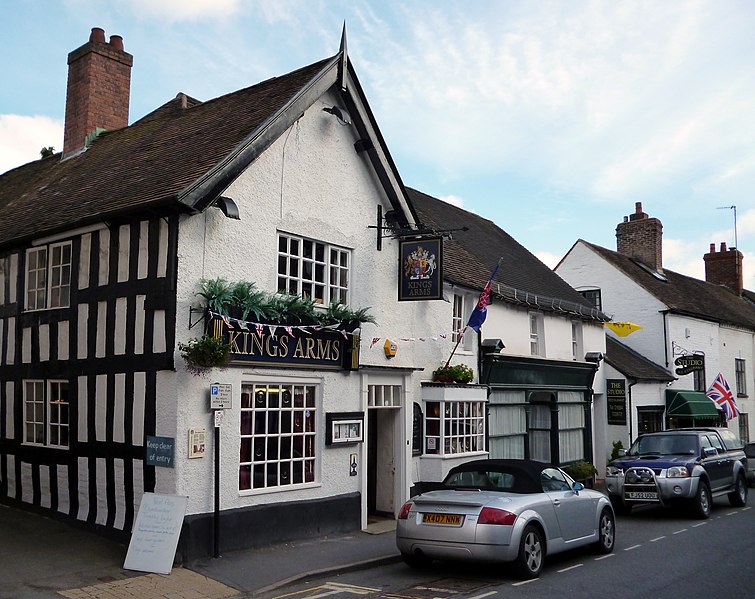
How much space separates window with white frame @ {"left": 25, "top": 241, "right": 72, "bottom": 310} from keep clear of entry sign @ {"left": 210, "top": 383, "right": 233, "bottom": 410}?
331cm

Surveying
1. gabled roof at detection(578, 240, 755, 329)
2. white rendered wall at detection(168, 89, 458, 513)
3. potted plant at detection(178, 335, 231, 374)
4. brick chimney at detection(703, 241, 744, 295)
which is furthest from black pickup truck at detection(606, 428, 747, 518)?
brick chimney at detection(703, 241, 744, 295)

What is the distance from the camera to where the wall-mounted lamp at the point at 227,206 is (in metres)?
10.7

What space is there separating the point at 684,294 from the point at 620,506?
53.2ft

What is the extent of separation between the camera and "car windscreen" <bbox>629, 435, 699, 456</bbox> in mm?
16281

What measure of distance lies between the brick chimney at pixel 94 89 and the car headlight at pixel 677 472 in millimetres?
14018

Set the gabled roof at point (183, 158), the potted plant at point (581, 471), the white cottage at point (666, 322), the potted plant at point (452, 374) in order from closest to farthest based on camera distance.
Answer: the gabled roof at point (183, 158) → the potted plant at point (452, 374) → the potted plant at point (581, 471) → the white cottage at point (666, 322)

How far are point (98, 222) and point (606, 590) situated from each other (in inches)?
335

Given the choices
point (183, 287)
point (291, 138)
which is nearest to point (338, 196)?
point (291, 138)

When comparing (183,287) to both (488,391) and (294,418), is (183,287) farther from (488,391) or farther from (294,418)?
(488,391)

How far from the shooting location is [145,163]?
1301cm

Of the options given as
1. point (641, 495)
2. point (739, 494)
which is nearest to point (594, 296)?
point (739, 494)

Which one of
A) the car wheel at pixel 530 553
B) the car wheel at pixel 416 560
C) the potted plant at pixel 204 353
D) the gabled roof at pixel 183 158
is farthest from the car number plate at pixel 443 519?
the gabled roof at pixel 183 158

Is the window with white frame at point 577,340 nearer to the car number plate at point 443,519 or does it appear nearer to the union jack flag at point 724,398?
the union jack flag at point 724,398

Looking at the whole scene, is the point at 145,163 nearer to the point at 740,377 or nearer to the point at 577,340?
the point at 577,340
